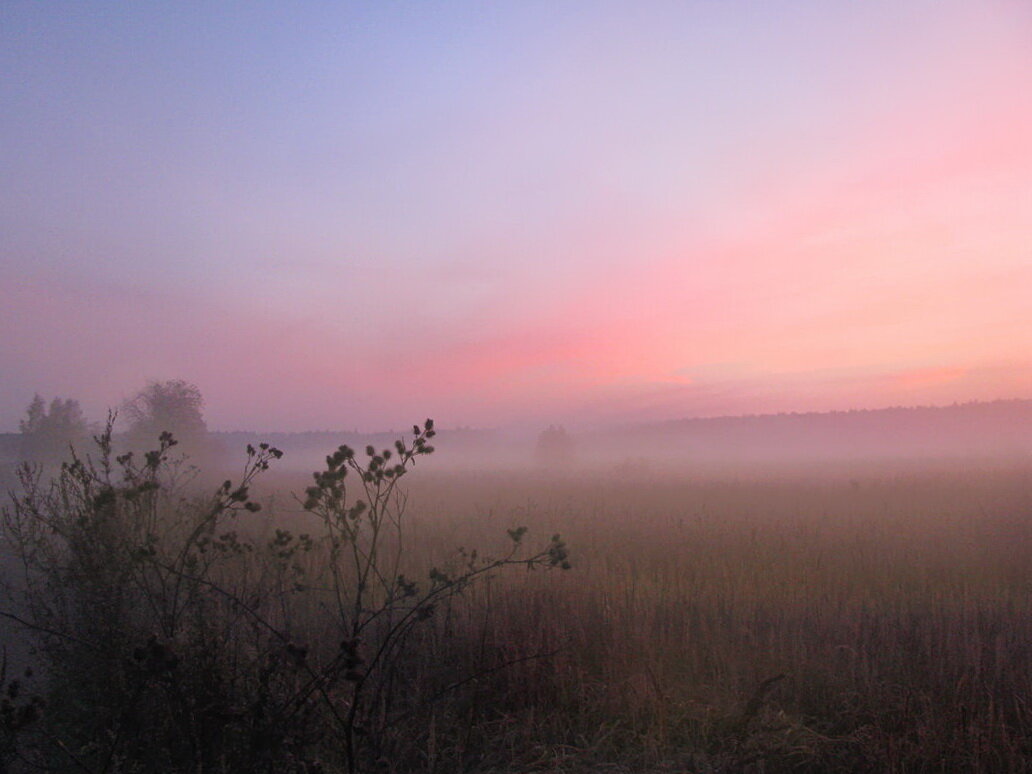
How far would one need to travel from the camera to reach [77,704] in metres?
4.53

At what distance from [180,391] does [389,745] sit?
32831 millimetres

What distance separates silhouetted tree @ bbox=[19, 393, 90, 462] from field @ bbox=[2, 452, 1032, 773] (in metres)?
42.0

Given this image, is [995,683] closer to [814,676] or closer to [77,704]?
[814,676]

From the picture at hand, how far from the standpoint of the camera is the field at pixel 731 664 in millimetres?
4160

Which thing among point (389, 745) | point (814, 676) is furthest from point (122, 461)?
point (814, 676)

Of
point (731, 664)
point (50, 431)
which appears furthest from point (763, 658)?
point (50, 431)

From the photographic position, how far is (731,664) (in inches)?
215

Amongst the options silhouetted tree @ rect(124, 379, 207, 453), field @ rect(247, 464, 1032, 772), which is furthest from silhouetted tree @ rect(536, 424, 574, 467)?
field @ rect(247, 464, 1032, 772)

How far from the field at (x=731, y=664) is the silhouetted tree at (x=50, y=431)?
41983mm

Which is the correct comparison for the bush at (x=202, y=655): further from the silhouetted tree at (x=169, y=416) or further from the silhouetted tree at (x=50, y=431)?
the silhouetted tree at (x=50, y=431)

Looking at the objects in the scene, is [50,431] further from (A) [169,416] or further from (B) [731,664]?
(B) [731,664]

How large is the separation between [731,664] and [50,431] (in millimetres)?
49090

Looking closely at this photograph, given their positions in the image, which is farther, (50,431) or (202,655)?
(50,431)

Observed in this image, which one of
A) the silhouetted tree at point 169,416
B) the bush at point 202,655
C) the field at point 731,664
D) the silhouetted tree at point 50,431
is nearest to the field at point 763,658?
the field at point 731,664
